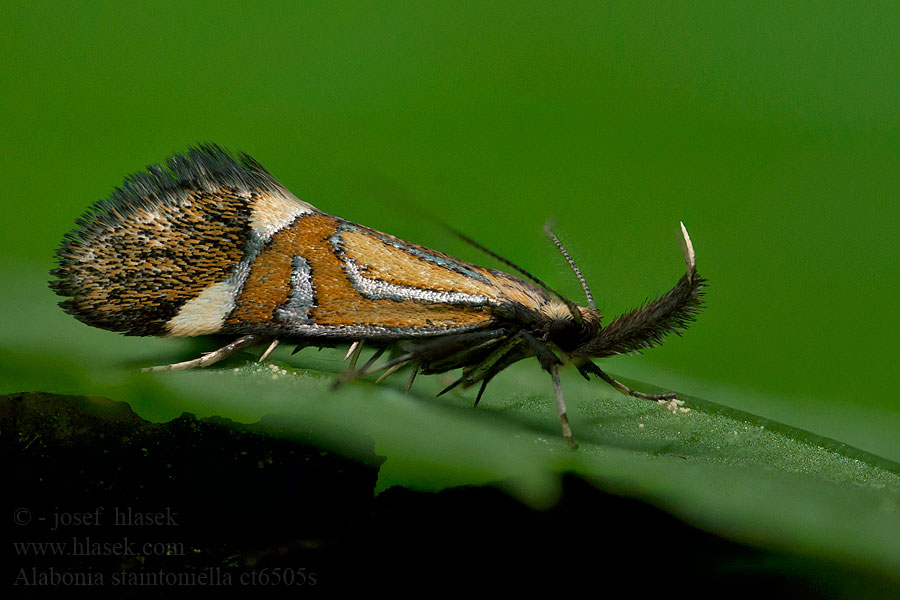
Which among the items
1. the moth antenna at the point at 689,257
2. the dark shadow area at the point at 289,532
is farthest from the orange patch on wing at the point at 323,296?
the dark shadow area at the point at 289,532

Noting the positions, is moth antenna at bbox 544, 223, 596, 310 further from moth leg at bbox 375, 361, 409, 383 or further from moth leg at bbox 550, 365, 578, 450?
moth leg at bbox 375, 361, 409, 383

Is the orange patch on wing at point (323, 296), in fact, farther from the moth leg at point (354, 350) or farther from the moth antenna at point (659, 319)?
the moth antenna at point (659, 319)

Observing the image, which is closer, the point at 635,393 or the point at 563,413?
the point at 563,413

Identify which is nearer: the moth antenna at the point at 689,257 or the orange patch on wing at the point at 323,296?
the moth antenna at the point at 689,257

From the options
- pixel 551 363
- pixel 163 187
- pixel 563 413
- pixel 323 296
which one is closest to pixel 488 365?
pixel 551 363

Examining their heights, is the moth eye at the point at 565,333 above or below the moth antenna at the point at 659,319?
below

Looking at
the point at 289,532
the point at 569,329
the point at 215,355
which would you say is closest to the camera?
the point at 289,532

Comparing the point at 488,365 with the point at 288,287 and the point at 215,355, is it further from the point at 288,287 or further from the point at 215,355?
the point at 215,355
